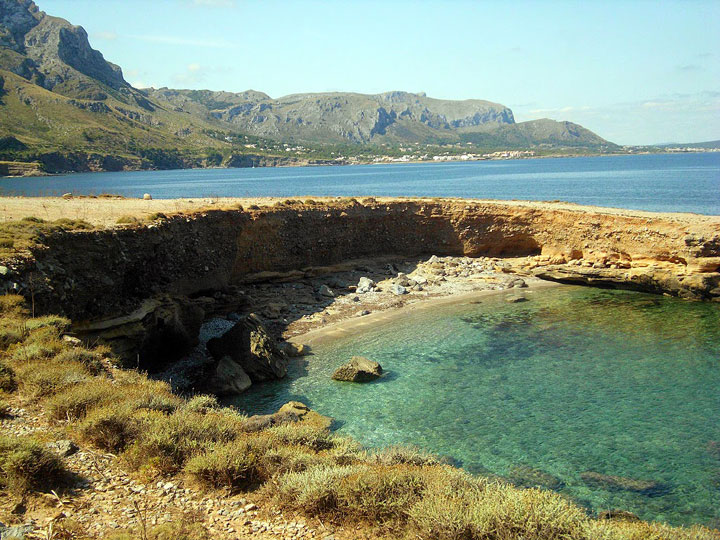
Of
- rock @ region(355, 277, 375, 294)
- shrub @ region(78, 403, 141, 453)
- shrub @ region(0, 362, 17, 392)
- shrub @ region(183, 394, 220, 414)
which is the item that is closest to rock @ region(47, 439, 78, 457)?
shrub @ region(78, 403, 141, 453)

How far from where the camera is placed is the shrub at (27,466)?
6.58 meters

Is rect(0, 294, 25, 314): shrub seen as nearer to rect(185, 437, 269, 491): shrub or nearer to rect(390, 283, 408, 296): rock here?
rect(185, 437, 269, 491): shrub

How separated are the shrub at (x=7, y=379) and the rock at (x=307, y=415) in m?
6.40

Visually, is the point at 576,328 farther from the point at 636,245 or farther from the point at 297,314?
the point at 297,314

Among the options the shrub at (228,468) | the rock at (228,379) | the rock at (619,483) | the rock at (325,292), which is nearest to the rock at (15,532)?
the shrub at (228,468)

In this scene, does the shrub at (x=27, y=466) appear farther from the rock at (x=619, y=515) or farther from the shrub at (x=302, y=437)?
the rock at (x=619, y=515)

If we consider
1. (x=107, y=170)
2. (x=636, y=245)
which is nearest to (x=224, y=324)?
(x=636, y=245)

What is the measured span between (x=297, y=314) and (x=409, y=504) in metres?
18.3

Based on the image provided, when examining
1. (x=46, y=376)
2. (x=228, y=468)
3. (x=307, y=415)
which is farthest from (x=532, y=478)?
(x=46, y=376)

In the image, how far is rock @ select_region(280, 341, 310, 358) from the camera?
2019 cm

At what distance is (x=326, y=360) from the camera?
1958 centimetres

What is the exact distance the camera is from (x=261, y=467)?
812cm

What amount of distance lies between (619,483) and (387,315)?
14914mm

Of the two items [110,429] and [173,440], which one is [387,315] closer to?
[173,440]
